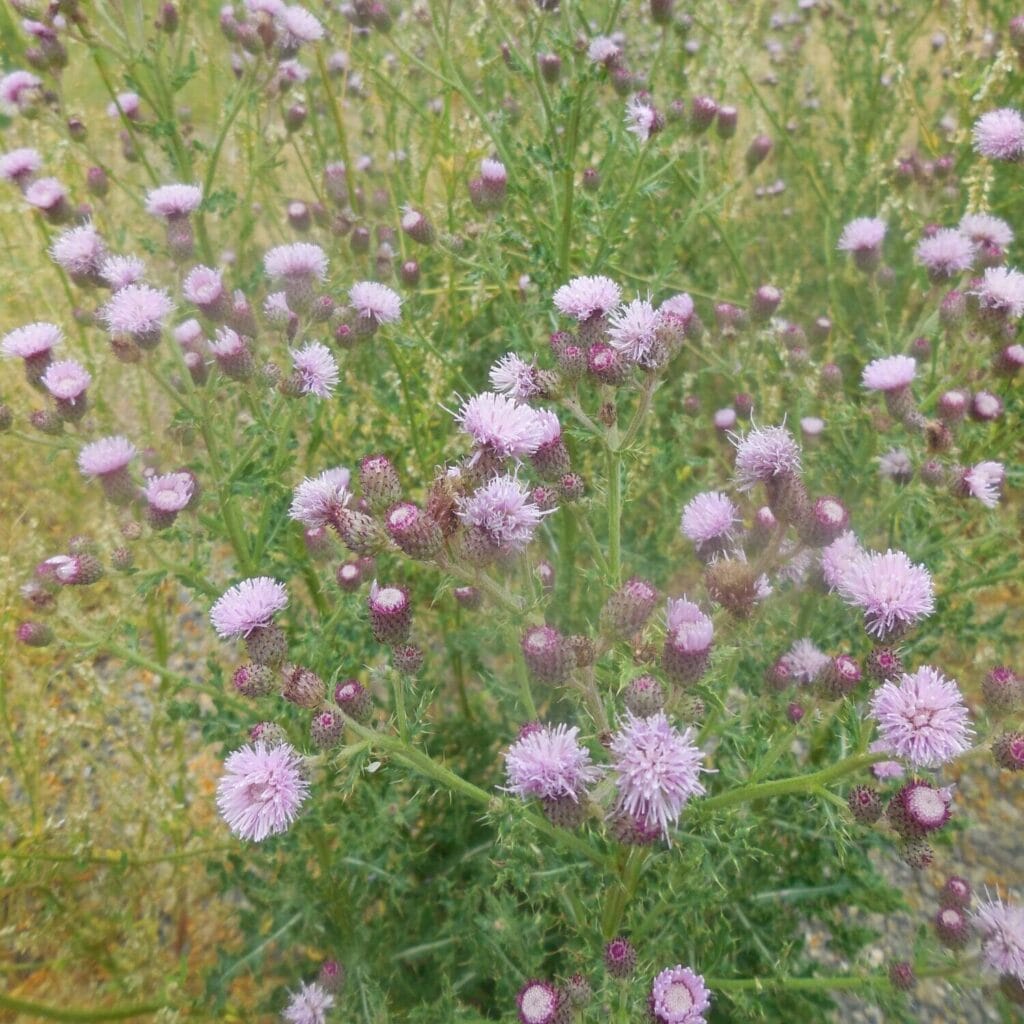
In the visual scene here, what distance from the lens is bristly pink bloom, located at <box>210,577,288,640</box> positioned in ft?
6.36

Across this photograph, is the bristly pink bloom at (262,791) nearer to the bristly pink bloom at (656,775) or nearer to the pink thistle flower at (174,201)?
the bristly pink bloom at (656,775)

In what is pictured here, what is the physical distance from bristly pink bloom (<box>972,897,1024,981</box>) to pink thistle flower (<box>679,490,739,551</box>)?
96 centimetres

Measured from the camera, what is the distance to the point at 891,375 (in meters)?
2.61

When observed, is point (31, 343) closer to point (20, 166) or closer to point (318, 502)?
point (20, 166)

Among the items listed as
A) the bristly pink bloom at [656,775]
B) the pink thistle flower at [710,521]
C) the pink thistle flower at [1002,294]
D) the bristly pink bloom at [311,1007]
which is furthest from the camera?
the pink thistle flower at [1002,294]

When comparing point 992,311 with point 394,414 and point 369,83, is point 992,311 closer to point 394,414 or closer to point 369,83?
point 394,414

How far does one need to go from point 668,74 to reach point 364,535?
3.34 m

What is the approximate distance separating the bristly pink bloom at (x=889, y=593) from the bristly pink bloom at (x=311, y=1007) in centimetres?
169

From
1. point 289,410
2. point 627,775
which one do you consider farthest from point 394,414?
point 627,775

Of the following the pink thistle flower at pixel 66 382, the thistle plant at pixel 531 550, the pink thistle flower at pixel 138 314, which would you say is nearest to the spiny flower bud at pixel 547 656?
the thistle plant at pixel 531 550

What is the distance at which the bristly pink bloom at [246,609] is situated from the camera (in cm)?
194

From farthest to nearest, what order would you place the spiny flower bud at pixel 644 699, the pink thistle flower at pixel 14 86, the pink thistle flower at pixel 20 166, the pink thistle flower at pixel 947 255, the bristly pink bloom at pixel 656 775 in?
the pink thistle flower at pixel 14 86 → the pink thistle flower at pixel 20 166 → the pink thistle flower at pixel 947 255 → the spiny flower bud at pixel 644 699 → the bristly pink bloom at pixel 656 775

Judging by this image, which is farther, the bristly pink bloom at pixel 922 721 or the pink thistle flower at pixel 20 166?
the pink thistle flower at pixel 20 166

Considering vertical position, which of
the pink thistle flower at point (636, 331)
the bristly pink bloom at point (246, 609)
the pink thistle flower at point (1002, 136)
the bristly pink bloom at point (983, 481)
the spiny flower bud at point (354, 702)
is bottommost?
the spiny flower bud at point (354, 702)
